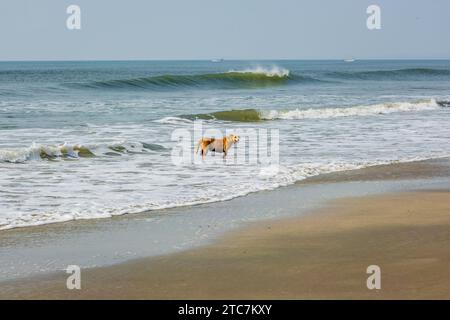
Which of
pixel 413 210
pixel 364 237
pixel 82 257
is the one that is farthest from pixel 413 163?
pixel 82 257

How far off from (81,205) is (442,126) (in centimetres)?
1328

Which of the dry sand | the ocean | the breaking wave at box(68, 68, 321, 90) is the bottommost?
the dry sand

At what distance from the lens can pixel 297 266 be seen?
6129 millimetres

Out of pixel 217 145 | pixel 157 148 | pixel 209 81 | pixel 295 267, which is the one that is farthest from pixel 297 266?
pixel 209 81

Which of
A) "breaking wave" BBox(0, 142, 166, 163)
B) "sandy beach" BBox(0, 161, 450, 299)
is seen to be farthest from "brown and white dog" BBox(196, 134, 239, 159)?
"sandy beach" BBox(0, 161, 450, 299)

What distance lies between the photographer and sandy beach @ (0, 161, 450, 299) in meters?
5.45

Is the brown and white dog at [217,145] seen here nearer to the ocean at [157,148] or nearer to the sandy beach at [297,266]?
the ocean at [157,148]

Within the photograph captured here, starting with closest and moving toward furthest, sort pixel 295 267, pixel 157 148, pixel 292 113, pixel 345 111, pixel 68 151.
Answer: pixel 295 267 → pixel 68 151 → pixel 157 148 → pixel 292 113 → pixel 345 111

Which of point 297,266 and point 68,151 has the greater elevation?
point 68,151

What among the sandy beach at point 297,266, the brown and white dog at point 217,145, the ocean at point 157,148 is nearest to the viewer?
the sandy beach at point 297,266

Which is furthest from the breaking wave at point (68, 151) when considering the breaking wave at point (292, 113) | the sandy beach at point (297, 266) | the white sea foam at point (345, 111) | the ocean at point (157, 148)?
the white sea foam at point (345, 111)

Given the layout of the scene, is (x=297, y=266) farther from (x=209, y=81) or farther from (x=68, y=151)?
(x=209, y=81)

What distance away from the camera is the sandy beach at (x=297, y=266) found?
17.9 feet

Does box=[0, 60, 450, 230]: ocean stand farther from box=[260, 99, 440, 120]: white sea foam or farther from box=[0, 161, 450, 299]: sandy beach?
box=[0, 161, 450, 299]: sandy beach
